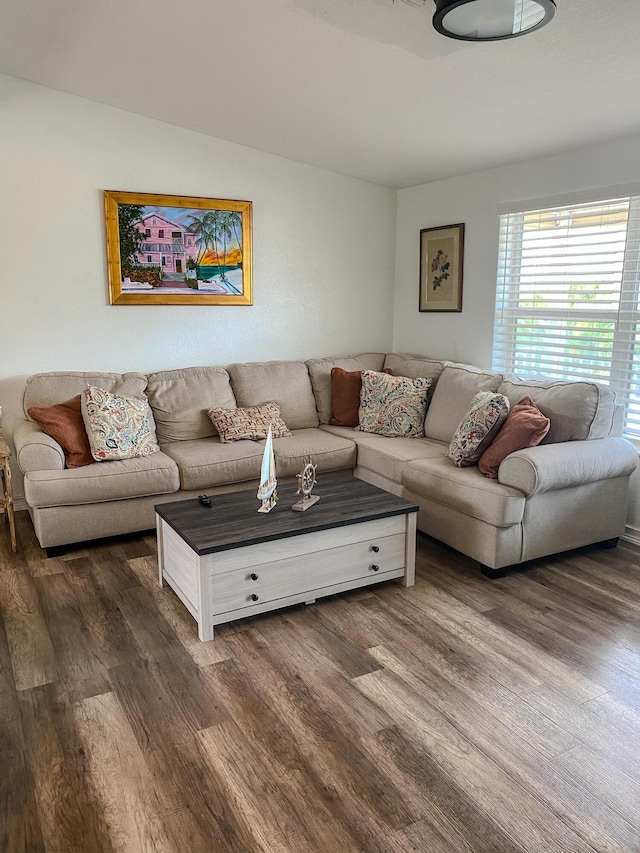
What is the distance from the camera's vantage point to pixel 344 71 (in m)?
3.22

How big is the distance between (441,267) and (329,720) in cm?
363

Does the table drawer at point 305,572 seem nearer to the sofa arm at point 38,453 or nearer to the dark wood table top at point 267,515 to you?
the dark wood table top at point 267,515

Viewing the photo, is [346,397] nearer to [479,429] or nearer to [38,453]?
[479,429]

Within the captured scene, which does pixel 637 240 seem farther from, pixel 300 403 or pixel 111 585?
pixel 111 585

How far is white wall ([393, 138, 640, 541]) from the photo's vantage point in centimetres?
375

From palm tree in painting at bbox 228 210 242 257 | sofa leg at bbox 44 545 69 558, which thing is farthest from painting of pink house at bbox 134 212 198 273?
sofa leg at bbox 44 545 69 558

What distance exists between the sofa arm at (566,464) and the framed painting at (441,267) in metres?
1.75

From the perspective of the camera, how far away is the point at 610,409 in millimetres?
3500

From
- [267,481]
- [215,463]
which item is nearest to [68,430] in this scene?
[215,463]

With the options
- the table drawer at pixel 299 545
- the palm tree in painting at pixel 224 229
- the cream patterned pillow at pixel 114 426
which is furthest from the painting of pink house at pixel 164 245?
the table drawer at pixel 299 545

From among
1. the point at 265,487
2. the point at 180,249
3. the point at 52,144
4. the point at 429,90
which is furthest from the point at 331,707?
the point at 52,144

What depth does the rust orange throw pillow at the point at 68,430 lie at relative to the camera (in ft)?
12.0

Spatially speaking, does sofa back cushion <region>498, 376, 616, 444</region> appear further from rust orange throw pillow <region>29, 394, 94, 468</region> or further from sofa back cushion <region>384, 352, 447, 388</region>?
rust orange throw pillow <region>29, 394, 94, 468</region>

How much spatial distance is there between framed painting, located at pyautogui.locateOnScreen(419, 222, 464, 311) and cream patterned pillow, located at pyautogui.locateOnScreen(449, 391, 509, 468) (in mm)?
1512
